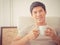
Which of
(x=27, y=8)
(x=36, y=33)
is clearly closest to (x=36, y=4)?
(x=27, y=8)

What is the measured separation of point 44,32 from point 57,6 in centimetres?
40

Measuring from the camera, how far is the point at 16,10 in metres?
2.00

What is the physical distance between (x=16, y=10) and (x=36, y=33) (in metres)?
0.40

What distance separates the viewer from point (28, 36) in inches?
75.2

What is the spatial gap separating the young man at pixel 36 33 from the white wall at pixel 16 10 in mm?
76

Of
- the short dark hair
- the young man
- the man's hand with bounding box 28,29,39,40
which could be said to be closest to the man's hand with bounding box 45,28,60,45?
the young man

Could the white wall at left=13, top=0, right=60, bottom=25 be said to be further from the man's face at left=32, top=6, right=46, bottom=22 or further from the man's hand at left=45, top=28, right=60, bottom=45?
the man's hand at left=45, top=28, right=60, bottom=45

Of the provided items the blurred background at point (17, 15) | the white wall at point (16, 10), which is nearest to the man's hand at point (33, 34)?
the blurred background at point (17, 15)

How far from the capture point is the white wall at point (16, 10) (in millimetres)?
1972

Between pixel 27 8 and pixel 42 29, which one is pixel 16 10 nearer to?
pixel 27 8

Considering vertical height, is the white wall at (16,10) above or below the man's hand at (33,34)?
above

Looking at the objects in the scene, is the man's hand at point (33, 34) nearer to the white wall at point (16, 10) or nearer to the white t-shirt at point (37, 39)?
the white t-shirt at point (37, 39)

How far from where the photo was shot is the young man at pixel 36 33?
1.90 metres

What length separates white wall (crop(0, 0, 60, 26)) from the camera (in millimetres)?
1972
